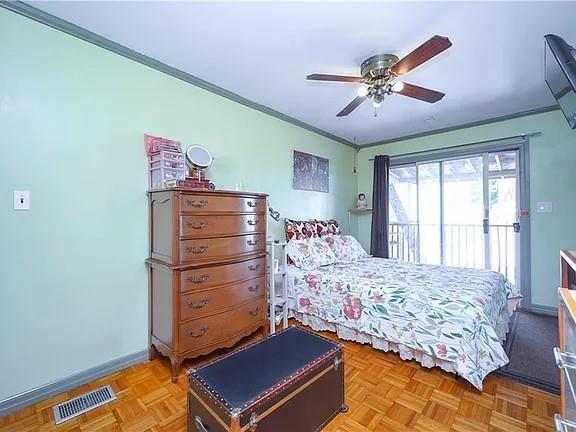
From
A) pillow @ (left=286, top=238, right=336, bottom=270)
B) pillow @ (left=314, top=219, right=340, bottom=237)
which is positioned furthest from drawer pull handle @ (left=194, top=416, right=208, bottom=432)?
pillow @ (left=314, top=219, right=340, bottom=237)

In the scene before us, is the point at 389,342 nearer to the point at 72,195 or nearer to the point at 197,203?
the point at 197,203

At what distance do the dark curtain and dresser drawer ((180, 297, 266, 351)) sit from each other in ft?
7.98

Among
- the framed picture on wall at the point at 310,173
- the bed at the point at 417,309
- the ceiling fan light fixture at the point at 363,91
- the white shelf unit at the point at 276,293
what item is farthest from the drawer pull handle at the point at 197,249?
the framed picture on wall at the point at 310,173

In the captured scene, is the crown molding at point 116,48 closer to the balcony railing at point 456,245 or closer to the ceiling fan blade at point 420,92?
the ceiling fan blade at point 420,92

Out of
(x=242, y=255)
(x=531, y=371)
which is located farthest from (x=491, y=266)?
(x=242, y=255)

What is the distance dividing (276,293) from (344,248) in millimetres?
1136

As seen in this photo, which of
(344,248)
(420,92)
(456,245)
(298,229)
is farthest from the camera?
(456,245)

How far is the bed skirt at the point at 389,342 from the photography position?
196 centimetres

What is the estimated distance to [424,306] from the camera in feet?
6.49

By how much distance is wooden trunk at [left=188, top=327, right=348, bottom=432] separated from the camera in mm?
1115

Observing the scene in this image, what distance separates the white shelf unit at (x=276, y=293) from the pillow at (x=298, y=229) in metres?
0.45

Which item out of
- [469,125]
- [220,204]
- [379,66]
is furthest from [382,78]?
[469,125]

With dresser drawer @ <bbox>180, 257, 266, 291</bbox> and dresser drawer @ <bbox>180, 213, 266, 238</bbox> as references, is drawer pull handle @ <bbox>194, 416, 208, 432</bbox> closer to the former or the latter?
dresser drawer @ <bbox>180, 257, 266, 291</bbox>

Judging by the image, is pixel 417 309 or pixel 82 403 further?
pixel 417 309
